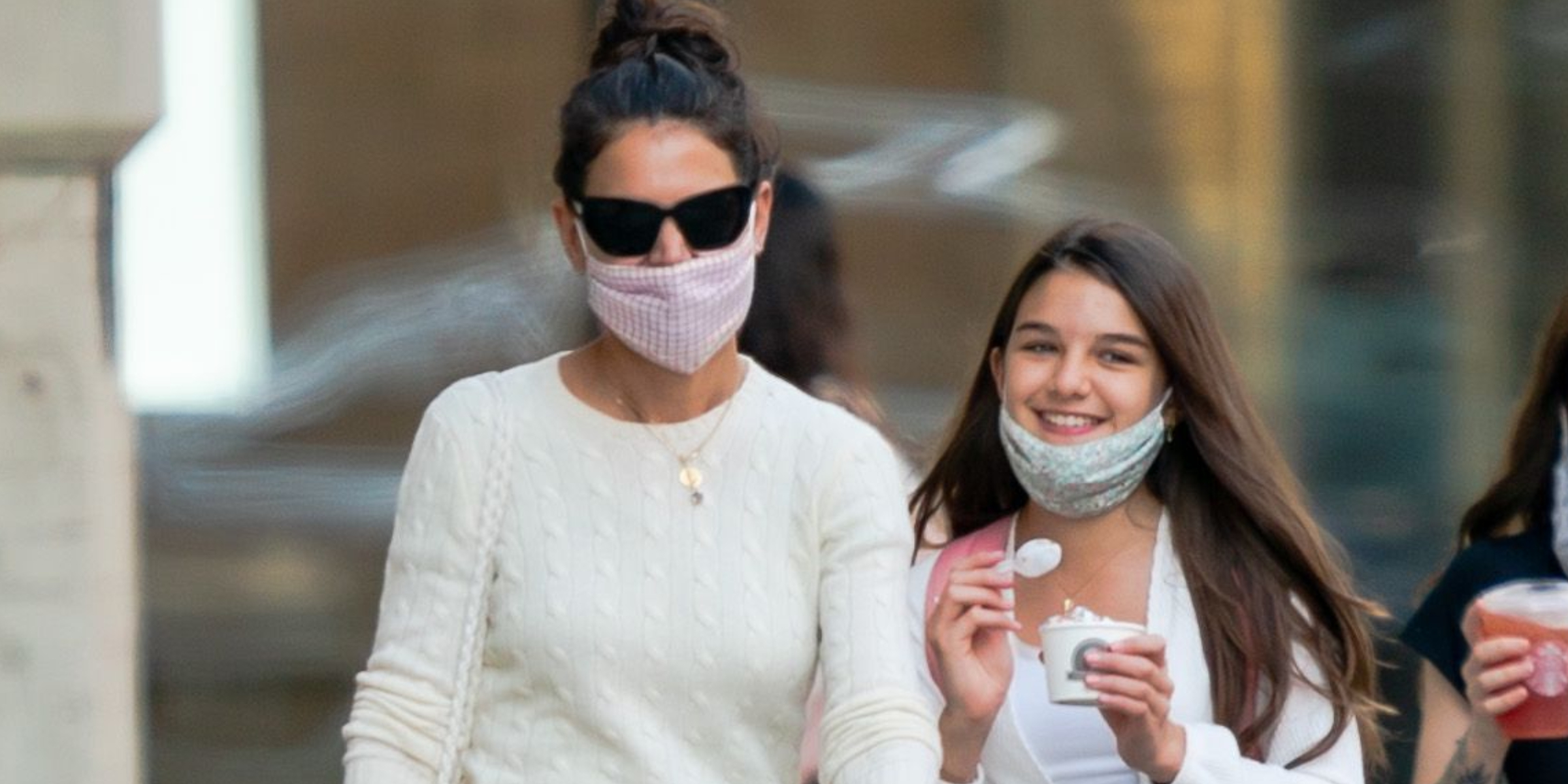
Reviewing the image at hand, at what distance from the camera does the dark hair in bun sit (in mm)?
3900

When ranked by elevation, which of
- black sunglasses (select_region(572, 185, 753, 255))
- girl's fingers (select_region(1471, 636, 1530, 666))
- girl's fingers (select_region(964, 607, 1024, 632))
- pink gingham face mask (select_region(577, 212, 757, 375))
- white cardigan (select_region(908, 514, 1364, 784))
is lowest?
white cardigan (select_region(908, 514, 1364, 784))

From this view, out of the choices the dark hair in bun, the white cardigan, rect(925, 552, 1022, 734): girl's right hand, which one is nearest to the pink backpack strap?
the white cardigan

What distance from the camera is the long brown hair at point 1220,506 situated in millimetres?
4551

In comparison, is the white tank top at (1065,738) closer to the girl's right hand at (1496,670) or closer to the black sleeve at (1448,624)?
the girl's right hand at (1496,670)

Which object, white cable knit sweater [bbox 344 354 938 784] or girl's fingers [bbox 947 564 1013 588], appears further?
girl's fingers [bbox 947 564 1013 588]

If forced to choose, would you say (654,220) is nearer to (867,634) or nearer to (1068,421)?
(867,634)

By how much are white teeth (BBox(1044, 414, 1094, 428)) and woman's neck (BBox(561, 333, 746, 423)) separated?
27.5 inches

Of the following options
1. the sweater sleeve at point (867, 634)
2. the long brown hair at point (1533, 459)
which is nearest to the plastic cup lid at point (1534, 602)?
the long brown hair at point (1533, 459)

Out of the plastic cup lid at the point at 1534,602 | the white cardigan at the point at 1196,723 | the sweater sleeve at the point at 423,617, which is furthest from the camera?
the plastic cup lid at the point at 1534,602

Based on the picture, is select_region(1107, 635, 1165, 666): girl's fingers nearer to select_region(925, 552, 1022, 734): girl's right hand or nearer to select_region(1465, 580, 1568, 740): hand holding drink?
select_region(925, 552, 1022, 734): girl's right hand

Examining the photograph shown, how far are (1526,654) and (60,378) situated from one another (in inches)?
83.7

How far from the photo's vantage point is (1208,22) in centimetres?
901

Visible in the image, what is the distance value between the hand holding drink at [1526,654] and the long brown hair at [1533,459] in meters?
0.70

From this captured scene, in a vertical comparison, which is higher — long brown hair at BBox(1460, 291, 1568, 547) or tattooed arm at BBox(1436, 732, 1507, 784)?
long brown hair at BBox(1460, 291, 1568, 547)
